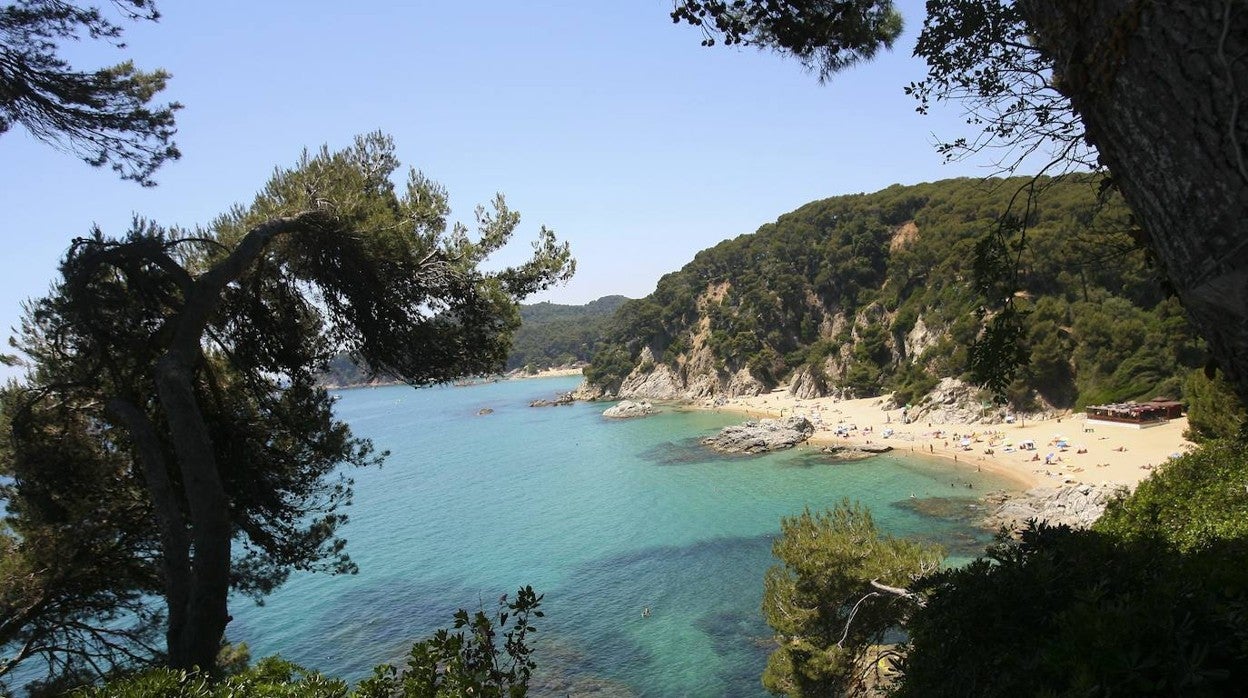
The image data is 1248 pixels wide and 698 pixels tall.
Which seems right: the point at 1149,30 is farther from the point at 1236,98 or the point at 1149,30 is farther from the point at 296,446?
the point at 296,446

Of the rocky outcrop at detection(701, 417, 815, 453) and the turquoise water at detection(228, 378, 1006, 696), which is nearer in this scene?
the turquoise water at detection(228, 378, 1006, 696)

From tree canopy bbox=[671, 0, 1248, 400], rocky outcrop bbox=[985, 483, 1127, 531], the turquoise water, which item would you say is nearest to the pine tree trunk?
tree canopy bbox=[671, 0, 1248, 400]

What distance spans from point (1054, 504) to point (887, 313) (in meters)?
37.0

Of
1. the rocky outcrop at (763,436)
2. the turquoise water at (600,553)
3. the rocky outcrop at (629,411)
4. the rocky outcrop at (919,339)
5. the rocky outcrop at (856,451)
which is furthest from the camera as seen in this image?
the rocky outcrop at (629,411)

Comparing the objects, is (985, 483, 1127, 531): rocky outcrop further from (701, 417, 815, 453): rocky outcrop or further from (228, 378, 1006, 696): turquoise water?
(701, 417, 815, 453): rocky outcrop

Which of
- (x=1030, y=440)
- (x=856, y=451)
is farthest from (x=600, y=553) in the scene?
(x=1030, y=440)

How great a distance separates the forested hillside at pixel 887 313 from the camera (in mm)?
36594

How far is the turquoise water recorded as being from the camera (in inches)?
711

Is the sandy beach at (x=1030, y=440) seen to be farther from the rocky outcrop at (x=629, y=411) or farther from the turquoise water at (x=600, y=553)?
the rocky outcrop at (x=629, y=411)

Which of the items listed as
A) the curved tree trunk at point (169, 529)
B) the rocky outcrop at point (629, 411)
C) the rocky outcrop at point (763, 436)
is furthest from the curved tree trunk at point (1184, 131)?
the rocky outcrop at point (629, 411)

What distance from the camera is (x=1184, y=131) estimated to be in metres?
1.70

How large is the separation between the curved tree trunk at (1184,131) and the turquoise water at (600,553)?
51.7 ft

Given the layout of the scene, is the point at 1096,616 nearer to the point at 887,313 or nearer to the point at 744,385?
the point at 887,313

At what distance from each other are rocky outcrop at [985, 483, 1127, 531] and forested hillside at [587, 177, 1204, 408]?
6.78 meters
